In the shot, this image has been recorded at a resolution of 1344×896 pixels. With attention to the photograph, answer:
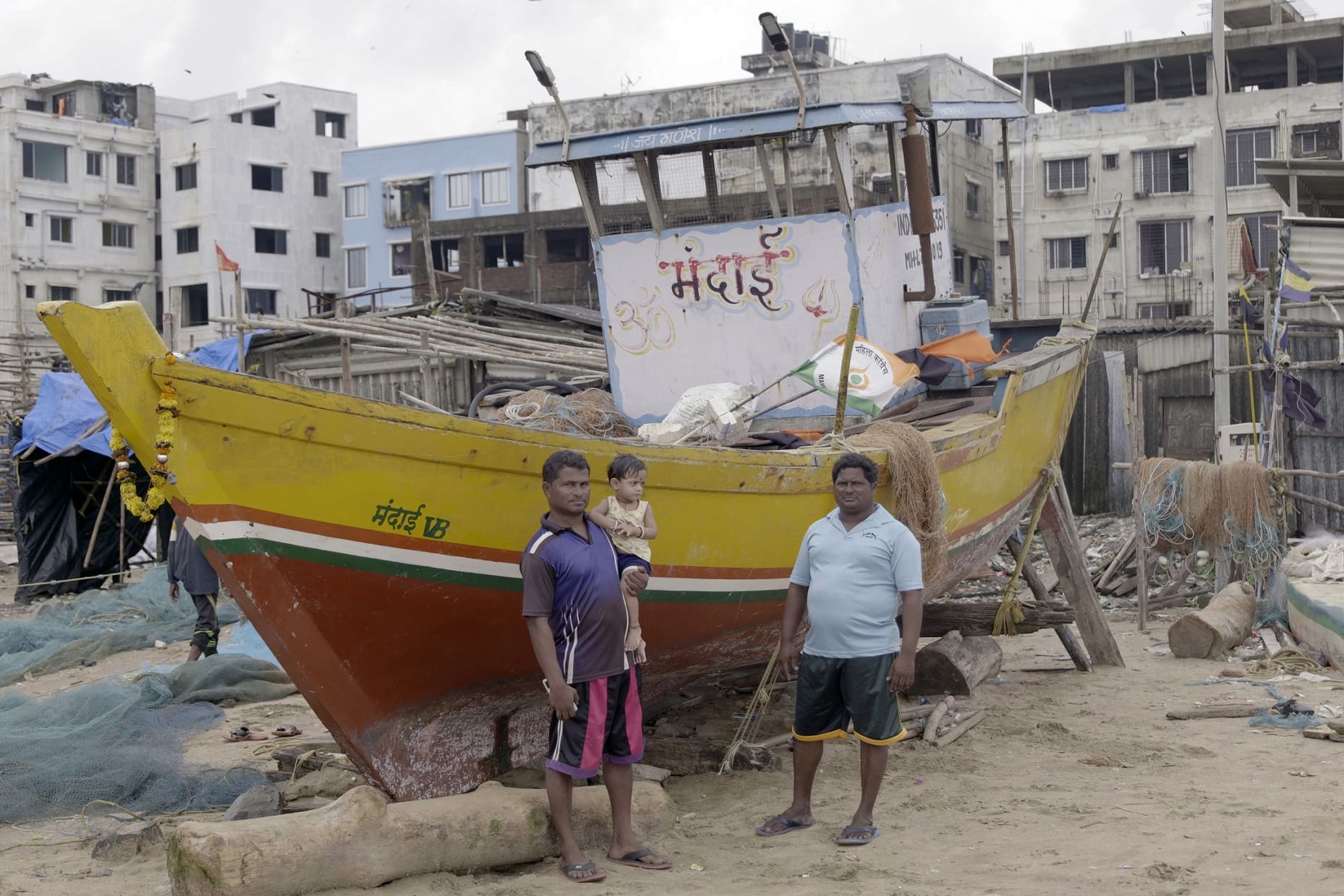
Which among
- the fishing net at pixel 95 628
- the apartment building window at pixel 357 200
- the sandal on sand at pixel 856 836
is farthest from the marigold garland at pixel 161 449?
the apartment building window at pixel 357 200

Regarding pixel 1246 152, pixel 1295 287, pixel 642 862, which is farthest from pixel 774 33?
pixel 1246 152

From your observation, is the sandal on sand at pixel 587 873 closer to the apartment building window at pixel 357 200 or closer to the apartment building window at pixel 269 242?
the apartment building window at pixel 357 200

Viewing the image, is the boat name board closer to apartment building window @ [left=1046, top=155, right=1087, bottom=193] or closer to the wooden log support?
the wooden log support

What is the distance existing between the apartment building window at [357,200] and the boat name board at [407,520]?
3704 cm

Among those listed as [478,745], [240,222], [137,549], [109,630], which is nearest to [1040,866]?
[478,745]

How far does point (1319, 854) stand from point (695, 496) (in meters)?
2.62

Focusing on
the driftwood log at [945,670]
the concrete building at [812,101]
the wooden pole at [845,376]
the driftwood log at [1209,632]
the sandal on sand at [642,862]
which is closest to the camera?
the sandal on sand at [642,862]

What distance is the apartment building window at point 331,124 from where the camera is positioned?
4206cm

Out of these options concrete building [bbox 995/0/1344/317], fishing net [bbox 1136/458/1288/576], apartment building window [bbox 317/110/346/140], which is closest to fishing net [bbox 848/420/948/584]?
fishing net [bbox 1136/458/1288/576]

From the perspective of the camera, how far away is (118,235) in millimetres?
40125

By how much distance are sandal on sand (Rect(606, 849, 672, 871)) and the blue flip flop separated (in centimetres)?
51

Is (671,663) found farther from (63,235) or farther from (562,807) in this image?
(63,235)

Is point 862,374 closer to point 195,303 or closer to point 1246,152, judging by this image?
point 1246,152

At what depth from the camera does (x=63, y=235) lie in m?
38.6
